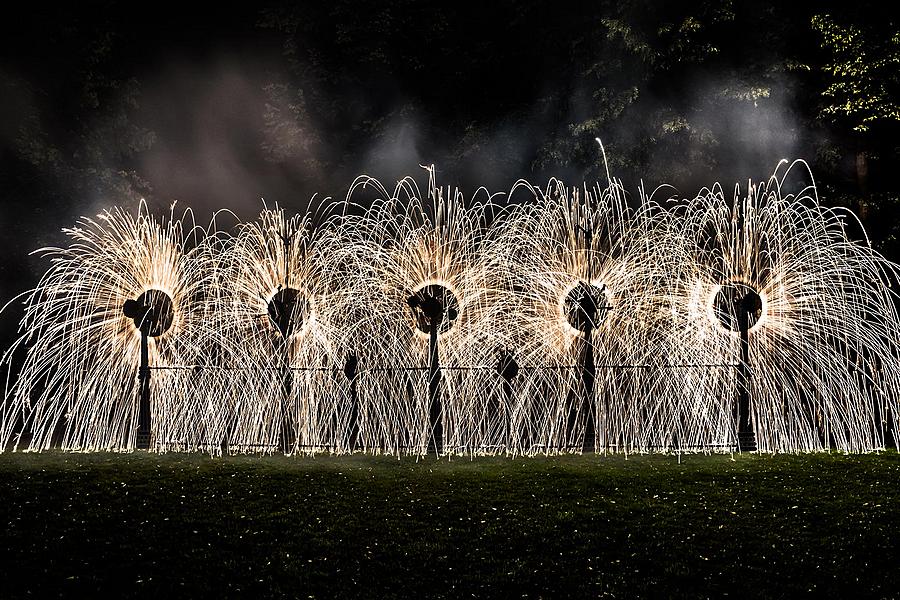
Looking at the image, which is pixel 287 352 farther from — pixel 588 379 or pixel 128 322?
pixel 588 379

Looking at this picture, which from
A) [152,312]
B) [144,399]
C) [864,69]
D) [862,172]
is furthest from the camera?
[862,172]

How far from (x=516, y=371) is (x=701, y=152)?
859 cm

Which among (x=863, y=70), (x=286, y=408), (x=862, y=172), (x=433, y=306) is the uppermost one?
(x=863, y=70)

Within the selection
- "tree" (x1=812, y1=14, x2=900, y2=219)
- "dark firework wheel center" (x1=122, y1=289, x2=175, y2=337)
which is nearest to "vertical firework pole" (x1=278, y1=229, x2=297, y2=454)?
"dark firework wheel center" (x1=122, y1=289, x2=175, y2=337)

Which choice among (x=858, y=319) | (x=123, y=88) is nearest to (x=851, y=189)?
(x=858, y=319)

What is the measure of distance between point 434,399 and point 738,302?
3503 millimetres

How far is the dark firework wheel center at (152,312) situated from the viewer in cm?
967

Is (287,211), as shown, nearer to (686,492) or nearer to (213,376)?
(213,376)

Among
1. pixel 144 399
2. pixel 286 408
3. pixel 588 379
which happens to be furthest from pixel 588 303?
pixel 144 399

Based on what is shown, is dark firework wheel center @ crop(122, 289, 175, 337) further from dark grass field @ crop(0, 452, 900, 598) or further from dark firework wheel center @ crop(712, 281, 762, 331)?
dark firework wheel center @ crop(712, 281, 762, 331)

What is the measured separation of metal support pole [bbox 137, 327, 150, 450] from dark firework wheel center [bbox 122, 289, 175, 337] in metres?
0.11

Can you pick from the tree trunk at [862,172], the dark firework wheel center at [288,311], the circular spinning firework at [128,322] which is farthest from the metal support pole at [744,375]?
the tree trunk at [862,172]

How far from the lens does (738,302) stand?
9.62 m

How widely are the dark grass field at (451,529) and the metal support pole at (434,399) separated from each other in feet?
2.06
